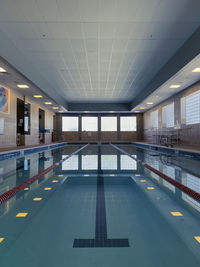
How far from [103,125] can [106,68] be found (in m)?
10.1

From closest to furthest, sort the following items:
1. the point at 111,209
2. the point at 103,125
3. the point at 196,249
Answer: the point at 196,249 → the point at 111,209 → the point at 103,125

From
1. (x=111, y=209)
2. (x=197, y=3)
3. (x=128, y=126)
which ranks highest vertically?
(x=197, y=3)

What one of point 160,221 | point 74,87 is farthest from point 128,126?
point 160,221

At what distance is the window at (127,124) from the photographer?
58.3 ft

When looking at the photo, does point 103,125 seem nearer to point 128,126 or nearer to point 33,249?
point 128,126

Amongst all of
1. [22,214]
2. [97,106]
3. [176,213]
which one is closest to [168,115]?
[97,106]

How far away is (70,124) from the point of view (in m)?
17.6

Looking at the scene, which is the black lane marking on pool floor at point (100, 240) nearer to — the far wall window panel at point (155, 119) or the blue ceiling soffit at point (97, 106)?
the far wall window panel at point (155, 119)

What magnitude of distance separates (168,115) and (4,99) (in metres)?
9.09

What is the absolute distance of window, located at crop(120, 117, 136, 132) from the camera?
17.8m

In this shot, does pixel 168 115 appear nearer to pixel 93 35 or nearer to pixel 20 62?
pixel 93 35

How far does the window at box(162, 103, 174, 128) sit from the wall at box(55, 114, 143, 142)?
5.22 meters

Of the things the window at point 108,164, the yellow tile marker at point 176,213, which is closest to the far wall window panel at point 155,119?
the window at point 108,164

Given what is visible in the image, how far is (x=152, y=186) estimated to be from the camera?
272cm
